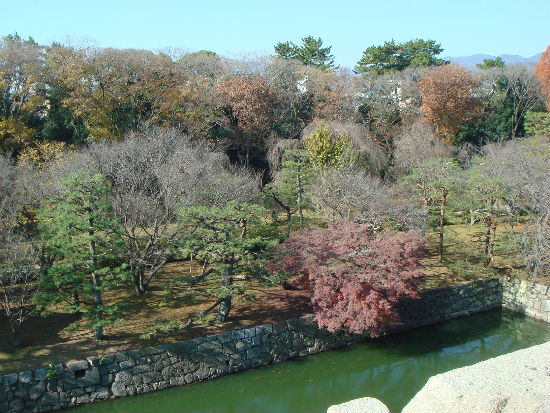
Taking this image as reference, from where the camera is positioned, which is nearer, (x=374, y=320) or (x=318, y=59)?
(x=374, y=320)

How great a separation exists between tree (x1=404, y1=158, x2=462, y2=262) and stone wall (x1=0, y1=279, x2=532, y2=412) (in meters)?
3.51

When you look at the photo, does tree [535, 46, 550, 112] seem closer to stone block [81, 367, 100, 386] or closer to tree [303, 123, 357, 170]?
tree [303, 123, 357, 170]

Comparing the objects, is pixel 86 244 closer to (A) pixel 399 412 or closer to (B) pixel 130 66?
(A) pixel 399 412

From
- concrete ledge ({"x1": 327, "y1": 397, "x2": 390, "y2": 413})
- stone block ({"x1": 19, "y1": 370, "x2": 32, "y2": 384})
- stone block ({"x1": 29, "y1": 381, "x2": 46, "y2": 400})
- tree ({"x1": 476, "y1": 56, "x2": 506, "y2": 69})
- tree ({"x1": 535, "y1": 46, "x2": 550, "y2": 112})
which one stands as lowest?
stone block ({"x1": 29, "y1": 381, "x2": 46, "y2": 400})

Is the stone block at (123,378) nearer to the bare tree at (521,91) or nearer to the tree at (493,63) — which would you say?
the bare tree at (521,91)

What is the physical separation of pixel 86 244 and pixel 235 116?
519 inches

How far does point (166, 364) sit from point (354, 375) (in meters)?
4.35

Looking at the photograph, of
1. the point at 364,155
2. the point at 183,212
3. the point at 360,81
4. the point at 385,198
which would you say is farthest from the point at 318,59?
the point at 183,212

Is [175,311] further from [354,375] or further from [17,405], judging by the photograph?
[354,375]

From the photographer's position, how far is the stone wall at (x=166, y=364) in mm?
9312

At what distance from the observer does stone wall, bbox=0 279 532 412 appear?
367 inches

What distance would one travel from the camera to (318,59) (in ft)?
114

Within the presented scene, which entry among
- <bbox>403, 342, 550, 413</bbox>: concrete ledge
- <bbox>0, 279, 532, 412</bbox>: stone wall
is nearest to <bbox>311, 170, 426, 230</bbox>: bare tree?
<bbox>0, 279, 532, 412</bbox>: stone wall

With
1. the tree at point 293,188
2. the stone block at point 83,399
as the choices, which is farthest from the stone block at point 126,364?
the tree at point 293,188
